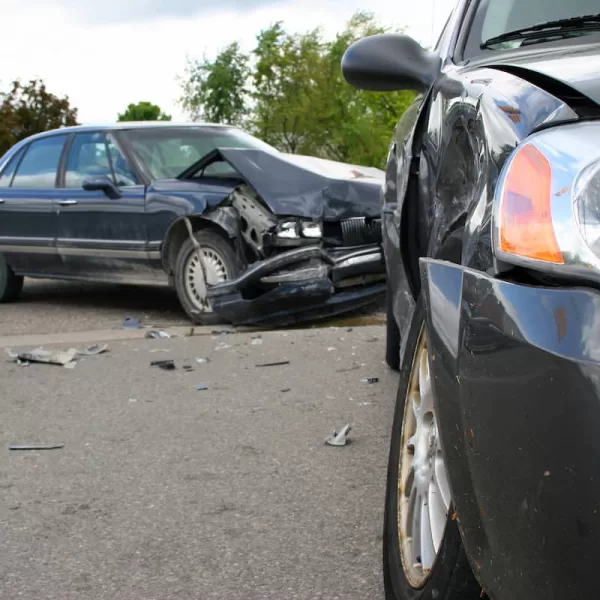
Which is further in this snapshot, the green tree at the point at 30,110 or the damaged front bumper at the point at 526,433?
the green tree at the point at 30,110

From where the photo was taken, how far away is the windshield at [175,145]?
8.45m

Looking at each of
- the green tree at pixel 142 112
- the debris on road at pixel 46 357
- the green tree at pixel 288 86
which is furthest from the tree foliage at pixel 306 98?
the green tree at pixel 142 112

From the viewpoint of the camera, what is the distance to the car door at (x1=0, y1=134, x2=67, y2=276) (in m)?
9.18

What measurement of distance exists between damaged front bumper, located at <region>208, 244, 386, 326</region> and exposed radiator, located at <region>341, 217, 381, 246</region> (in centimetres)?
9

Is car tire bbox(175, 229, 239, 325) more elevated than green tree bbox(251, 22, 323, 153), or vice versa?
green tree bbox(251, 22, 323, 153)

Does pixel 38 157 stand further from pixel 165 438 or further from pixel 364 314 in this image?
pixel 165 438

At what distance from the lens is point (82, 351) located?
251 inches

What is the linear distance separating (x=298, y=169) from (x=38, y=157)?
130 inches

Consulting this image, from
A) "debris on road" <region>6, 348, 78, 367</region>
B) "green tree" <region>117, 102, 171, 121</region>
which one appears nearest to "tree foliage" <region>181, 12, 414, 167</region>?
"debris on road" <region>6, 348, 78, 367</region>

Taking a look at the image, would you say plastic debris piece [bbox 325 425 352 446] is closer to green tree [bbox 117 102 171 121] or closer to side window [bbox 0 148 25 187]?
side window [bbox 0 148 25 187]

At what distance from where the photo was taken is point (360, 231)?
24.7 feet

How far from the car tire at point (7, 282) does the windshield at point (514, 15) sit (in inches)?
293

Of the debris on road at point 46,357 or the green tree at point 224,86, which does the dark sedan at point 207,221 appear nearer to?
the debris on road at point 46,357

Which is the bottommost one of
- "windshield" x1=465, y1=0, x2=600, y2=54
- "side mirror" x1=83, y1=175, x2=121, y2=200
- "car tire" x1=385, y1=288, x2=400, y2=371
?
"car tire" x1=385, y1=288, x2=400, y2=371
